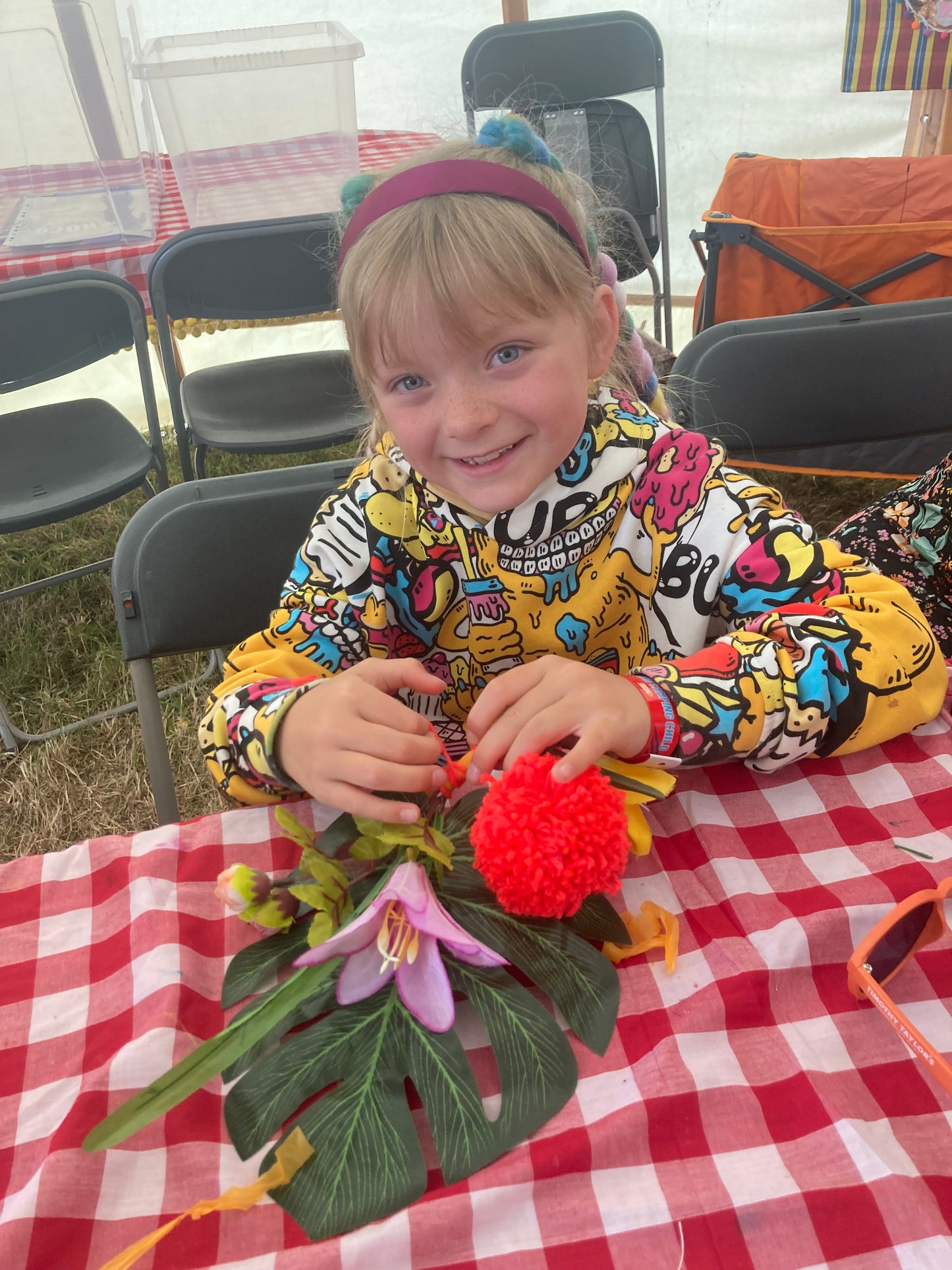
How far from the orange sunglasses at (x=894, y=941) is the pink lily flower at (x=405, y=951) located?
201 mm

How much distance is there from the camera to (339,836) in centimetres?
60

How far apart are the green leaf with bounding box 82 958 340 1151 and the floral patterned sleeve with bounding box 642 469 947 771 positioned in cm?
32

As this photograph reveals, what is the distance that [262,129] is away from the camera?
7.21 ft

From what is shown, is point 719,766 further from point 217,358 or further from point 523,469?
point 217,358

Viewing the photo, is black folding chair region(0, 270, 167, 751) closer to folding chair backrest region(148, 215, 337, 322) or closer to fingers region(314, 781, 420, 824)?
folding chair backrest region(148, 215, 337, 322)

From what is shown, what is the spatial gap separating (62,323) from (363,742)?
162 centimetres

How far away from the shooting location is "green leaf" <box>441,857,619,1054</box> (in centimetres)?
49

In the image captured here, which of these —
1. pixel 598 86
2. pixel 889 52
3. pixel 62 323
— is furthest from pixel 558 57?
pixel 62 323

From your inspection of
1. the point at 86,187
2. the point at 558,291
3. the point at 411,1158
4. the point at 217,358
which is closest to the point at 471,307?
the point at 558,291

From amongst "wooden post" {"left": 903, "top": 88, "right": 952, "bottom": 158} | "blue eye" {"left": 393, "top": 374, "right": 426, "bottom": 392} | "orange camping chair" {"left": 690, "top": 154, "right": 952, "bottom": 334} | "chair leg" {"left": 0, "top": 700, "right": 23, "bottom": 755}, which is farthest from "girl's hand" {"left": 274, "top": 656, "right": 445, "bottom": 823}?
"wooden post" {"left": 903, "top": 88, "right": 952, "bottom": 158}

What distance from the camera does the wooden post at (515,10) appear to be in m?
3.10

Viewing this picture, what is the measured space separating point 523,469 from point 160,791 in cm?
50

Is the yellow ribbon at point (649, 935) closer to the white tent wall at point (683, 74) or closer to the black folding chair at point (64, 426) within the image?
the black folding chair at point (64, 426)

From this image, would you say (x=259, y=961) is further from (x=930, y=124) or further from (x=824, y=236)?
(x=930, y=124)
